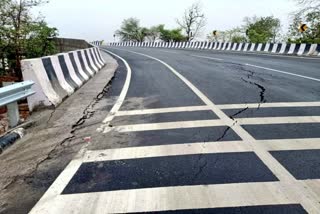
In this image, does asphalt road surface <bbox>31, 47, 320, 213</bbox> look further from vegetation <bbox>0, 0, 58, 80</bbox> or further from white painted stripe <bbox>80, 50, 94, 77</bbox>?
vegetation <bbox>0, 0, 58, 80</bbox>

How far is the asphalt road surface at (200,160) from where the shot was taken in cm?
336

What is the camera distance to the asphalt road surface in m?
3.36

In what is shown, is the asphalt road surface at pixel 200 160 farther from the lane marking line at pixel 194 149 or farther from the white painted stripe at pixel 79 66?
the white painted stripe at pixel 79 66

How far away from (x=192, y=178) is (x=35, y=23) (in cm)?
1485

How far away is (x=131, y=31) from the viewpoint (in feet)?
365

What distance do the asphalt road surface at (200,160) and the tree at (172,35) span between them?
272 ft

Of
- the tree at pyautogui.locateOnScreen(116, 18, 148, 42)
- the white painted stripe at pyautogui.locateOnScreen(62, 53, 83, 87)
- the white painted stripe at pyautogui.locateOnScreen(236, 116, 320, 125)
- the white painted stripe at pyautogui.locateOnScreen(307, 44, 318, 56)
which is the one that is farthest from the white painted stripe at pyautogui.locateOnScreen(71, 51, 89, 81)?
the tree at pyautogui.locateOnScreen(116, 18, 148, 42)

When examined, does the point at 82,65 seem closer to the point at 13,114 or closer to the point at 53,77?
the point at 53,77

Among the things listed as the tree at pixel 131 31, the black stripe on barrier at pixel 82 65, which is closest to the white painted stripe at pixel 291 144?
the black stripe on barrier at pixel 82 65

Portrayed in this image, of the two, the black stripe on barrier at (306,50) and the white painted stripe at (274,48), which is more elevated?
the black stripe on barrier at (306,50)

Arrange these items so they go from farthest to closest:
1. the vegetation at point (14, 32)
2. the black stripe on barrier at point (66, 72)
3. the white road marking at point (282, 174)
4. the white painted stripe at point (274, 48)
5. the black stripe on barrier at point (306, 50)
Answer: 1. the white painted stripe at point (274, 48)
2. the black stripe on barrier at point (306, 50)
3. the vegetation at point (14, 32)
4. the black stripe on barrier at point (66, 72)
5. the white road marking at point (282, 174)

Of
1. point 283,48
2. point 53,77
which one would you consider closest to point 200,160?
point 53,77

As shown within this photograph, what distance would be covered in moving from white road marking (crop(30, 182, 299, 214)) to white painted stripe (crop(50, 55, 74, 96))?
204 inches

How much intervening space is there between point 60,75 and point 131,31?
10553 centimetres
